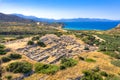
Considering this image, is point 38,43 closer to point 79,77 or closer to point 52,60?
point 52,60

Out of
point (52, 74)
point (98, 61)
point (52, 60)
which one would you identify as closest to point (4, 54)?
point (52, 60)

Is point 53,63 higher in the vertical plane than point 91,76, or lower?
lower

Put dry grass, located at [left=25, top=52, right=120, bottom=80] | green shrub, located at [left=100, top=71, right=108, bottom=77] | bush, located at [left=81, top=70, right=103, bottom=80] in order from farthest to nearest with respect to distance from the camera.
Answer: green shrub, located at [left=100, top=71, right=108, bottom=77]
dry grass, located at [left=25, top=52, right=120, bottom=80]
bush, located at [left=81, top=70, right=103, bottom=80]

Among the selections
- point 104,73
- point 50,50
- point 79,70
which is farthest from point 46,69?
point 50,50

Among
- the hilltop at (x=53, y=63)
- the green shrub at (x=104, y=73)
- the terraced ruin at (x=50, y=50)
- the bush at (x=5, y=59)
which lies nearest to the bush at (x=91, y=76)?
the hilltop at (x=53, y=63)

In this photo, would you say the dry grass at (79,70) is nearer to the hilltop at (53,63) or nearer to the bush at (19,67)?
the hilltop at (53,63)

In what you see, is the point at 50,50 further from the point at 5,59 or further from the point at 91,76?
the point at 91,76

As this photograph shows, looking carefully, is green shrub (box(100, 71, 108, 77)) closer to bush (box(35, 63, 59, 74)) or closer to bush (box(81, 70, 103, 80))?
bush (box(81, 70, 103, 80))

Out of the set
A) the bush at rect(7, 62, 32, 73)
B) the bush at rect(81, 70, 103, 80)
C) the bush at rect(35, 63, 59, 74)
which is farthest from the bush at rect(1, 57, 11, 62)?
the bush at rect(81, 70, 103, 80)
